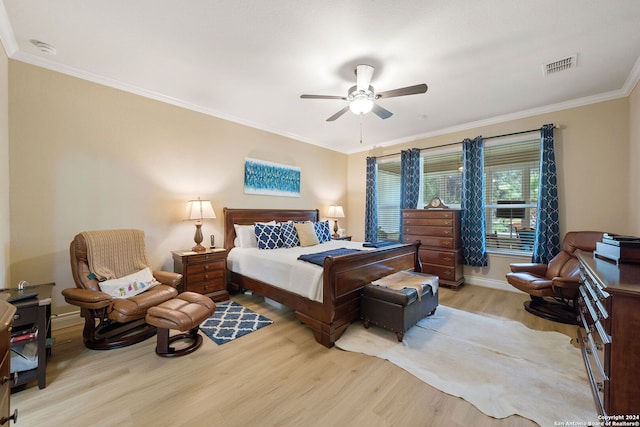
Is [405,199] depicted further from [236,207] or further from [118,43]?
[118,43]

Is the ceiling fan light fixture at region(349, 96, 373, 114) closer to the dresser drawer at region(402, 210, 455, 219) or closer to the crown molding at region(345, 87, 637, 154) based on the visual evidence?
the dresser drawer at region(402, 210, 455, 219)

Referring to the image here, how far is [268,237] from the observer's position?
3850 mm

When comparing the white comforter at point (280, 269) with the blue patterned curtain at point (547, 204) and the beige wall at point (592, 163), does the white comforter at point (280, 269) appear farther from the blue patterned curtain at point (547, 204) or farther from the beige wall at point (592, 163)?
the beige wall at point (592, 163)

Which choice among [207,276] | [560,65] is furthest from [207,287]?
[560,65]

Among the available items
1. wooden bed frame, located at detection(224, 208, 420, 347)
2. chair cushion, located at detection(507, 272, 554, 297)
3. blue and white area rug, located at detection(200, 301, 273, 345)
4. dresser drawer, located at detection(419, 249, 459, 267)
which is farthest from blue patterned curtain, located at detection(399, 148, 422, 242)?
blue and white area rug, located at detection(200, 301, 273, 345)

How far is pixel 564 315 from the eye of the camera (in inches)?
118

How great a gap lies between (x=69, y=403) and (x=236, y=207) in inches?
116

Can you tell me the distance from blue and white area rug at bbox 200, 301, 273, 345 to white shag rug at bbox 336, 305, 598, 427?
3.41ft

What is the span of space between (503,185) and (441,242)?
1.41 m

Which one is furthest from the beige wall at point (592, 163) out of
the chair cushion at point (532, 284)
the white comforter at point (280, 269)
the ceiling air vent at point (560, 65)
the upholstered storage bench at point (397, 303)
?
the white comforter at point (280, 269)

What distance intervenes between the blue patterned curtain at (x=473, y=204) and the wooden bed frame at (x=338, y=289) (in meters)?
1.42

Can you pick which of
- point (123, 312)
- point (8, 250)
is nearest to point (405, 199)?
point (123, 312)

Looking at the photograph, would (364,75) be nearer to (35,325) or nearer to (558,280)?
(558,280)

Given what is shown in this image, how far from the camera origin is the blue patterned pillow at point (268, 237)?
381cm
